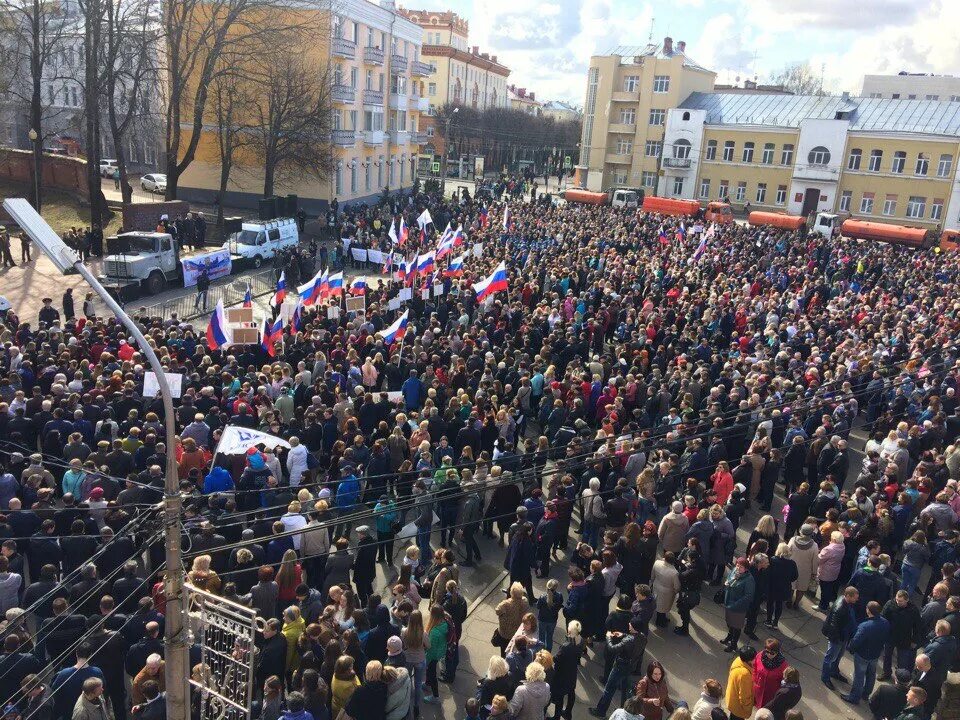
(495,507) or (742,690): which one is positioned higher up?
(495,507)

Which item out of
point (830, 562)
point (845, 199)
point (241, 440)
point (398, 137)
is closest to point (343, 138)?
point (398, 137)

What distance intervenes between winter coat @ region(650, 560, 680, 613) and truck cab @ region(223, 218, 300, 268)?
22877 mm

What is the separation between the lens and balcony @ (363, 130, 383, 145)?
4884cm

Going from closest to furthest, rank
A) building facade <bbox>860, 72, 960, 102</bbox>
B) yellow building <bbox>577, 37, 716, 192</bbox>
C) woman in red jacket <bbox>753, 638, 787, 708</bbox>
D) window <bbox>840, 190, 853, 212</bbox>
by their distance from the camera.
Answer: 1. woman in red jacket <bbox>753, 638, 787, 708</bbox>
2. window <bbox>840, 190, 853, 212</bbox>
3. yellow building <bbox>577, 37, 716, 192</bbox>
4. building facade <bbox>860, 72, 960, 102</bbox>

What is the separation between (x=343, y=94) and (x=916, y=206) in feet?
129

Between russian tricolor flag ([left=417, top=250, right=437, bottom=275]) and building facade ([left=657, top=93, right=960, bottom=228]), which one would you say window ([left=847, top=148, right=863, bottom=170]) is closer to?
building facade ([left=657, top=93, right=960, bottom=228])

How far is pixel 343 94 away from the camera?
145 ft

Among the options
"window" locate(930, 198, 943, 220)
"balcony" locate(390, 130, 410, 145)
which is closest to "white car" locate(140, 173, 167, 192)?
"balcony" locate(390, 130, 410, 145)

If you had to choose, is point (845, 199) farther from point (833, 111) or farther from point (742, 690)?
point (742, 690)

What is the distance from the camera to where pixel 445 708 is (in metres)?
7.98

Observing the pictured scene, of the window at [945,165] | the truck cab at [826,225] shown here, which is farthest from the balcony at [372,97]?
the window at [945,165]

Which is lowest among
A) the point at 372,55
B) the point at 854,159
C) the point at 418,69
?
the point at 854,159

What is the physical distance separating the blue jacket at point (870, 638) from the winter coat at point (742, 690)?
156 centimetres

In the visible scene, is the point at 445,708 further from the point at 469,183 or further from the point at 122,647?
the point at 469,183
